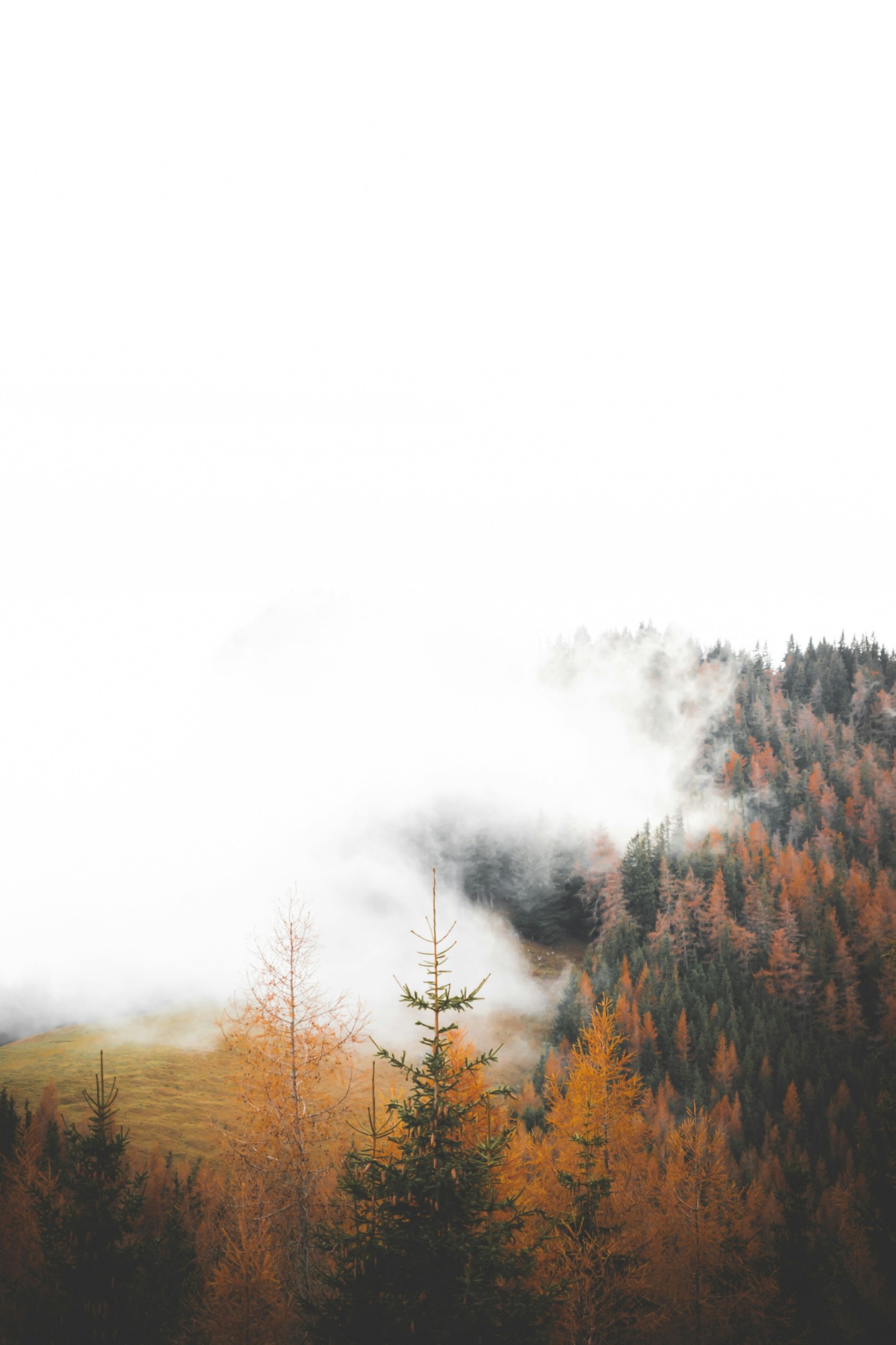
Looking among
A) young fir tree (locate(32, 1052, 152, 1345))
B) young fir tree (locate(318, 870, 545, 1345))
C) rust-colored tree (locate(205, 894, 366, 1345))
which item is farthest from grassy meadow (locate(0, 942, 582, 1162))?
young fir tree (locate(318, 870, 545, 1345))

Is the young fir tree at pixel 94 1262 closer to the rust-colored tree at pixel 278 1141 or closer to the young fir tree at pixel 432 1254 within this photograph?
the rust-colored tree at pixel 278 1141

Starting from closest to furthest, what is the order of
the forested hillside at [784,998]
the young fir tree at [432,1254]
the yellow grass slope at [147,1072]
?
1. the young fir tree at [432,1254]
2. the forested hillside at [784,998]
3. the yellow grass slope at [147,1072]

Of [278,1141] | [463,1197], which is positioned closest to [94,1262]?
[278,1141]

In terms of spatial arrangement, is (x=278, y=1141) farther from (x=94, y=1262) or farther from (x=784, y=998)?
(x=784, y=998)

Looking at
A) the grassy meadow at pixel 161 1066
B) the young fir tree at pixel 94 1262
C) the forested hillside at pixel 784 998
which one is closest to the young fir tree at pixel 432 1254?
the young fir tree at pixel 94 1262

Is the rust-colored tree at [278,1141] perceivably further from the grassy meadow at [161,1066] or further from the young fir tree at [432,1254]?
the grassy meadow at [161,1066]

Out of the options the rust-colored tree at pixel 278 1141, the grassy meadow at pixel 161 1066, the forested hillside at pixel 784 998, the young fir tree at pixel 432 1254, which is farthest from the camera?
the grassy meadow at pixel 161 1066

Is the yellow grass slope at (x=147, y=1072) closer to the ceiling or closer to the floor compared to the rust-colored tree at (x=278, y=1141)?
closer to the floor

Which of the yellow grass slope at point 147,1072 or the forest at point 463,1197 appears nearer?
the forest at point 463,1197

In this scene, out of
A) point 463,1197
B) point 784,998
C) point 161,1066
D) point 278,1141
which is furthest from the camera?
point 784,998

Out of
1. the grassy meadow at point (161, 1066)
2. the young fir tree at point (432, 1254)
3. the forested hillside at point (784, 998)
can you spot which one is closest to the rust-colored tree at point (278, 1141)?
the young fir tree at point (432, 1254)

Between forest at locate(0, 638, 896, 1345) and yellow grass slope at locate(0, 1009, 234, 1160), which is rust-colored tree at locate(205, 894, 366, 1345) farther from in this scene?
yellow grass slope at locate(0, 1009, 234, 1160)

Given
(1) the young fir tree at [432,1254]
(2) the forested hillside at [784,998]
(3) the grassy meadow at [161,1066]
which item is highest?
(1) the young fir tree at [432,1254]

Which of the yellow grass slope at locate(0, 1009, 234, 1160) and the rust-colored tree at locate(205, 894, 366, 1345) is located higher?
the rust-colored tree at locate(205, 894, 366, 1345)
